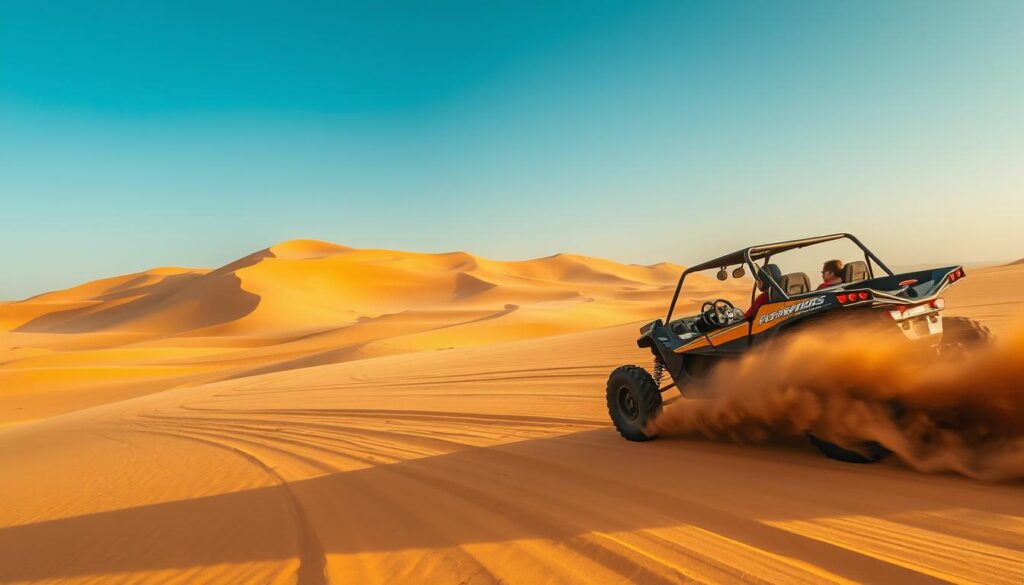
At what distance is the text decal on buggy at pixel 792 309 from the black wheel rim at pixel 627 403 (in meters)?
1.55

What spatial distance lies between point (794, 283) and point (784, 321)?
617mm

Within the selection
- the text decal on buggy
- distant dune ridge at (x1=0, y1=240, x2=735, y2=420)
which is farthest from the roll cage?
distant dune ridge at (x1=0, y1=240, x2=735, y2=420)

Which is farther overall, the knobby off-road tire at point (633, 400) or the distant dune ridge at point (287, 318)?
the distant dune ridge at point (287, 318)

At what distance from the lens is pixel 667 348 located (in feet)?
18.4

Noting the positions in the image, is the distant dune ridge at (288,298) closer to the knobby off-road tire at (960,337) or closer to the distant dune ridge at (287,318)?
the distant dune ridge at (287,318)

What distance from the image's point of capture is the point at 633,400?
5.63 meters

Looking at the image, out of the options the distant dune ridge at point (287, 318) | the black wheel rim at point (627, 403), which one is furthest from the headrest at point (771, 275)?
the distant dune ridge at point (287, 318)

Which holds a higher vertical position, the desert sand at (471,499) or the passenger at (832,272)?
the passenger at (832,272)

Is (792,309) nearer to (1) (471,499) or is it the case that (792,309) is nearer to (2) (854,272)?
(2) (854,272)

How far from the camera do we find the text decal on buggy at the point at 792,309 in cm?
403

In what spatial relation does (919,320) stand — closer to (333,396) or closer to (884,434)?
(884,434)

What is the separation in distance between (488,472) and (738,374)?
217 centimetres

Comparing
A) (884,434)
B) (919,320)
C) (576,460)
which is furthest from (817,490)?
(576,460)

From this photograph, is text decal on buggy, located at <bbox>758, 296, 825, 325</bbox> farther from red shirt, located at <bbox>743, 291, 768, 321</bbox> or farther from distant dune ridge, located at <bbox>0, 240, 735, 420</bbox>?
distant dune ridge, located at <bbox>0, 240, 735, 420</bbox>
